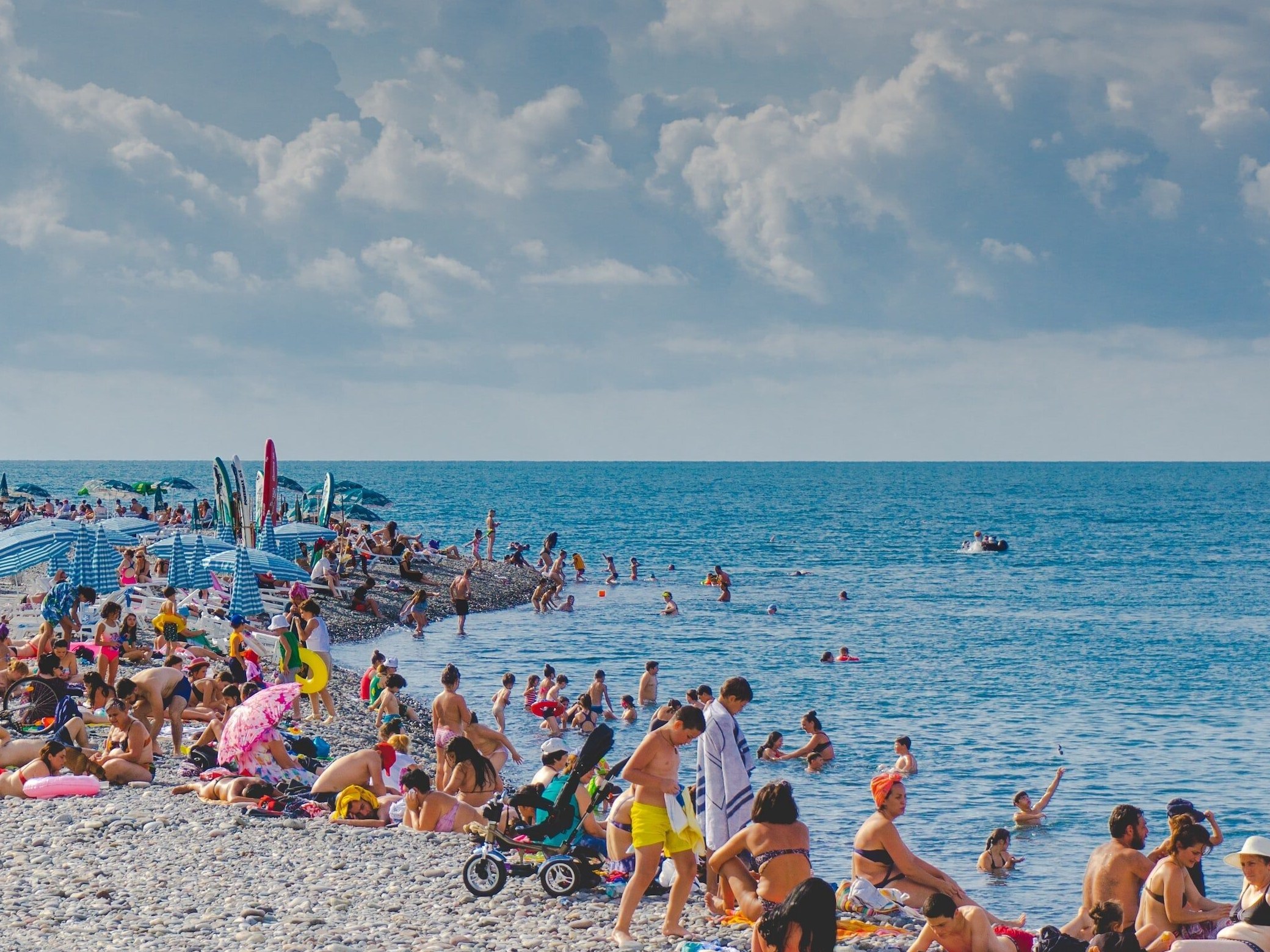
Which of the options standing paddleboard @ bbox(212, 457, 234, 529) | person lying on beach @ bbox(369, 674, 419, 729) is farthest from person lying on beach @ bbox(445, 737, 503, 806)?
standing paddleboard @ bbox(212, 457, 234, 529)

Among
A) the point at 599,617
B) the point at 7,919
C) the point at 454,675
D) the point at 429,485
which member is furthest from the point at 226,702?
the point at 429,485

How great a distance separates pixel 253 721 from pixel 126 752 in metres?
1.57

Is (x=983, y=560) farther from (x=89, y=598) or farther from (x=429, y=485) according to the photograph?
(x=429, y=485)

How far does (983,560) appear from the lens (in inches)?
2272

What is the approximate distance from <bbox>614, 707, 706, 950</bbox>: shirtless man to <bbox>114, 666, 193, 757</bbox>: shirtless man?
7.81 meters

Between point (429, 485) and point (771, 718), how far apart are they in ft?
456

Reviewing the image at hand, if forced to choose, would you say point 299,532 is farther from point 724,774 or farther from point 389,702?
point 724,774

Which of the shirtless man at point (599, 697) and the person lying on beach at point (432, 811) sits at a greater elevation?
the person lying on beach at point (432, 811)

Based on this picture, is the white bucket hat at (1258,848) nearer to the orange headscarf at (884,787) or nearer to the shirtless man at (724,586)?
the orange headscarf at (884,787)

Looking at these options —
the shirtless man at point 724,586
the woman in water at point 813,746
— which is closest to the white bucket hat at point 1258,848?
the woman in water at point 813,746

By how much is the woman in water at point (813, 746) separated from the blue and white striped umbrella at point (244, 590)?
10.6 metres

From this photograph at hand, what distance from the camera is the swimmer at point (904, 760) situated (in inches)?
631

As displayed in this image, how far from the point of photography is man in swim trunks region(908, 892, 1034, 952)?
22.3ft

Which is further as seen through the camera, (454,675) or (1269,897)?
(454,675)
